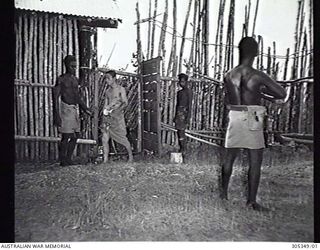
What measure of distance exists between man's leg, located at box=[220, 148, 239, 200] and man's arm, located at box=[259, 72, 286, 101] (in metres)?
0.24

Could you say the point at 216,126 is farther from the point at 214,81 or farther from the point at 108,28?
the point at 108,28

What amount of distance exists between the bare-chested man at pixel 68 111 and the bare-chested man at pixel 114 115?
0.11m

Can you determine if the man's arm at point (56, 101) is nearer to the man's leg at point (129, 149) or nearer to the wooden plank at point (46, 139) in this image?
the wooden plank at point (46, 139)

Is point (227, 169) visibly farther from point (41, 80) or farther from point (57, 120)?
point (41, 80)

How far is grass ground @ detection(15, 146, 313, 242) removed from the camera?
164 cm

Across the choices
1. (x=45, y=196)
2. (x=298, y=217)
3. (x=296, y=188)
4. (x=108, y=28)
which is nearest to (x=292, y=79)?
(x=296, y=188)

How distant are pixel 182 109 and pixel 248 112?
261 mm

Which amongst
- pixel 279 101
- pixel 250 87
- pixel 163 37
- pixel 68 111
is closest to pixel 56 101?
pixel 68 111

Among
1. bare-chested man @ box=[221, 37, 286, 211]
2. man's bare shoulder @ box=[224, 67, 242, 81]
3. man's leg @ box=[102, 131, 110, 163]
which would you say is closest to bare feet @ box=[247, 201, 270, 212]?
bare-chested man @ box=[221, 37, 286, 211]

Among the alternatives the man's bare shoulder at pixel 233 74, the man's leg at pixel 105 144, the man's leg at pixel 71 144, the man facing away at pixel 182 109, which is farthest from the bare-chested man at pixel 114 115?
the man's bare shoulder at pixel 233 74

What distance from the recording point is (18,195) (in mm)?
1703

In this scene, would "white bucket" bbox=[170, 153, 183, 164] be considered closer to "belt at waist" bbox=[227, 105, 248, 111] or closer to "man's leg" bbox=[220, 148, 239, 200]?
"man's leg" bbox=[220, 148, 239, 200]

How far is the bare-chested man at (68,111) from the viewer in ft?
5.73

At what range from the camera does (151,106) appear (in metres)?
1.76
